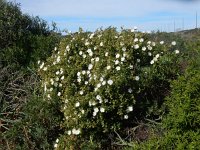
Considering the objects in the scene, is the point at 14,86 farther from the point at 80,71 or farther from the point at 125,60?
the point at 125,60

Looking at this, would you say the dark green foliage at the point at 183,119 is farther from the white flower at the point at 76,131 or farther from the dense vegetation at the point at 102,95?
the white flower at the point at 76,131

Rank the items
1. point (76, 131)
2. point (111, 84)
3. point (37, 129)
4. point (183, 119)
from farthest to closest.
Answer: point (37, 129), point (76, 131), point (111, 84), point (183, 119)

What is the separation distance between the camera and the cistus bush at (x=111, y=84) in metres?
5.84

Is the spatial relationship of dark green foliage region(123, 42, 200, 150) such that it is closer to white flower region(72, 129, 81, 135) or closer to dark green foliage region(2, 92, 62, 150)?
white flower region(72, 129, 81, 135)

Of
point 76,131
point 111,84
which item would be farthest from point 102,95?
point 76,131

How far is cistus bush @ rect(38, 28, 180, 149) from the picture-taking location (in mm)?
5844

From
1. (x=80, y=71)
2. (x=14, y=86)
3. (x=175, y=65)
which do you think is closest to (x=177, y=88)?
(x=175, y=65)

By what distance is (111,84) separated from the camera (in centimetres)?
577

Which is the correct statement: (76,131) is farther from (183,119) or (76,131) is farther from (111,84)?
(183,119)

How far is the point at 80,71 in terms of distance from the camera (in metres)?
6.38

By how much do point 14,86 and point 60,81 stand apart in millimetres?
1224

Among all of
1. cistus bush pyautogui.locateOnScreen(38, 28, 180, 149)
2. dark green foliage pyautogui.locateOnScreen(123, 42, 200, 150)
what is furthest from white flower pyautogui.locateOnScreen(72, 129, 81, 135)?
dark green foliage pyautogui.locateOnScreen(123, 42, 200, 150)

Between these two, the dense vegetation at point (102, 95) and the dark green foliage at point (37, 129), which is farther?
the dark green foliage at point (37, 129)

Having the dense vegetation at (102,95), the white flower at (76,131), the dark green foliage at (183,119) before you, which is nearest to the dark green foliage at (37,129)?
the dense vegetation at (102,95)
